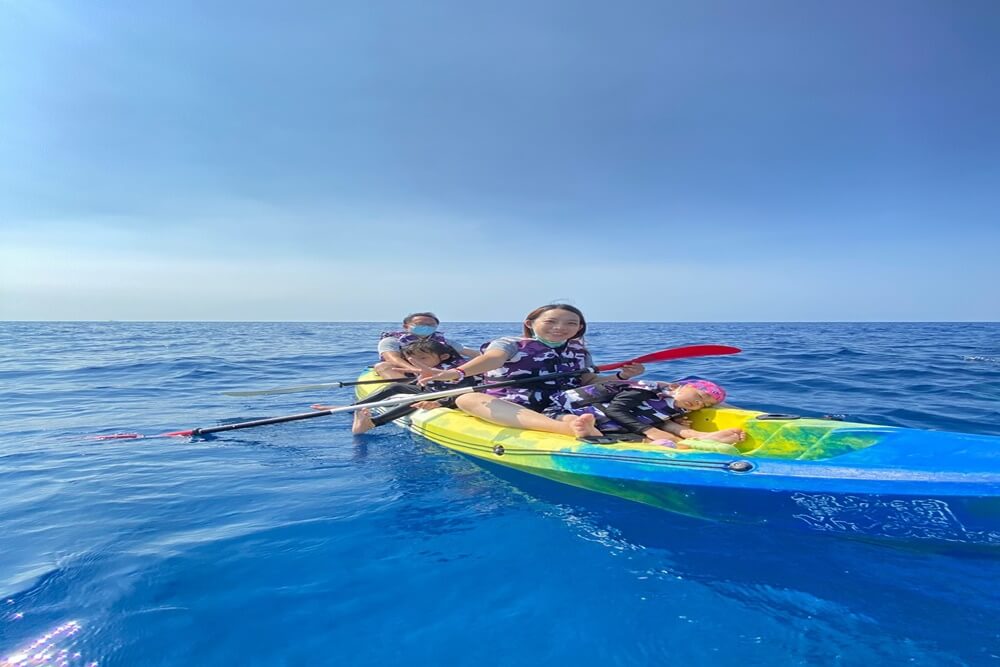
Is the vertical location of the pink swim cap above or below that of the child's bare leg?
above

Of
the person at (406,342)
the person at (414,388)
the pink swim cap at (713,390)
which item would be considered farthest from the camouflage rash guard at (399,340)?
the pink swim cap at (713,390)

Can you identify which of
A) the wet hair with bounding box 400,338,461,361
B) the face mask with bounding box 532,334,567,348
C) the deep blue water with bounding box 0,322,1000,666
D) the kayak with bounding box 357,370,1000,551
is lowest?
the deep blue water with bounding box 0,322,1000,666

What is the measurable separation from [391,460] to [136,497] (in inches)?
78.8

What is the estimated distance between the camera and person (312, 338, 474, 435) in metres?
5.90

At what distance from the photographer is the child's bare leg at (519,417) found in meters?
3.97

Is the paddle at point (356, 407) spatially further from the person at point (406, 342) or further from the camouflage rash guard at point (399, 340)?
the camouflage rash guard at point (399, 340)

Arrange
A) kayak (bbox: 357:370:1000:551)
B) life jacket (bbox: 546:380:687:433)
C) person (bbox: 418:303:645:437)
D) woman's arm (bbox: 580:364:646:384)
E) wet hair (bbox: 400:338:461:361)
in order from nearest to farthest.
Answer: kayak (bbox: 357:370:1000:551) → life jacket (bbox: 546:380:687:433) → person (bbox: 418:303:645:437) → woman's arm (bbox: 580:364:646:384) → wet hair (bbox: 400:338:461:361)

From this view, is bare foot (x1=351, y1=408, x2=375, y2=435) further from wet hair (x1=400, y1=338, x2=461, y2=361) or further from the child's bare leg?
the child's bare leg

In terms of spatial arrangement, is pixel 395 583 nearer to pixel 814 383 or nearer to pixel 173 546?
pixel 173 546

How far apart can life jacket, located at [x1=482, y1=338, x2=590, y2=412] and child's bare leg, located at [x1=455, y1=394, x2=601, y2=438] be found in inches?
8.4

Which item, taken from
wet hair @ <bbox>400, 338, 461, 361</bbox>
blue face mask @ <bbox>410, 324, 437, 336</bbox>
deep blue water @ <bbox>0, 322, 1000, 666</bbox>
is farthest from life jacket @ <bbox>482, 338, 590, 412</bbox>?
blue face mask @ <bbox>410, 324, 437, 336</bbox>

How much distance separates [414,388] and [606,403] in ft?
8.40

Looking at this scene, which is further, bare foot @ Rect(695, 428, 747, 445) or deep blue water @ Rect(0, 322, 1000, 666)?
bare foot @ Rect(695, 428, 747, 445)

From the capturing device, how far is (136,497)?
3.80m
